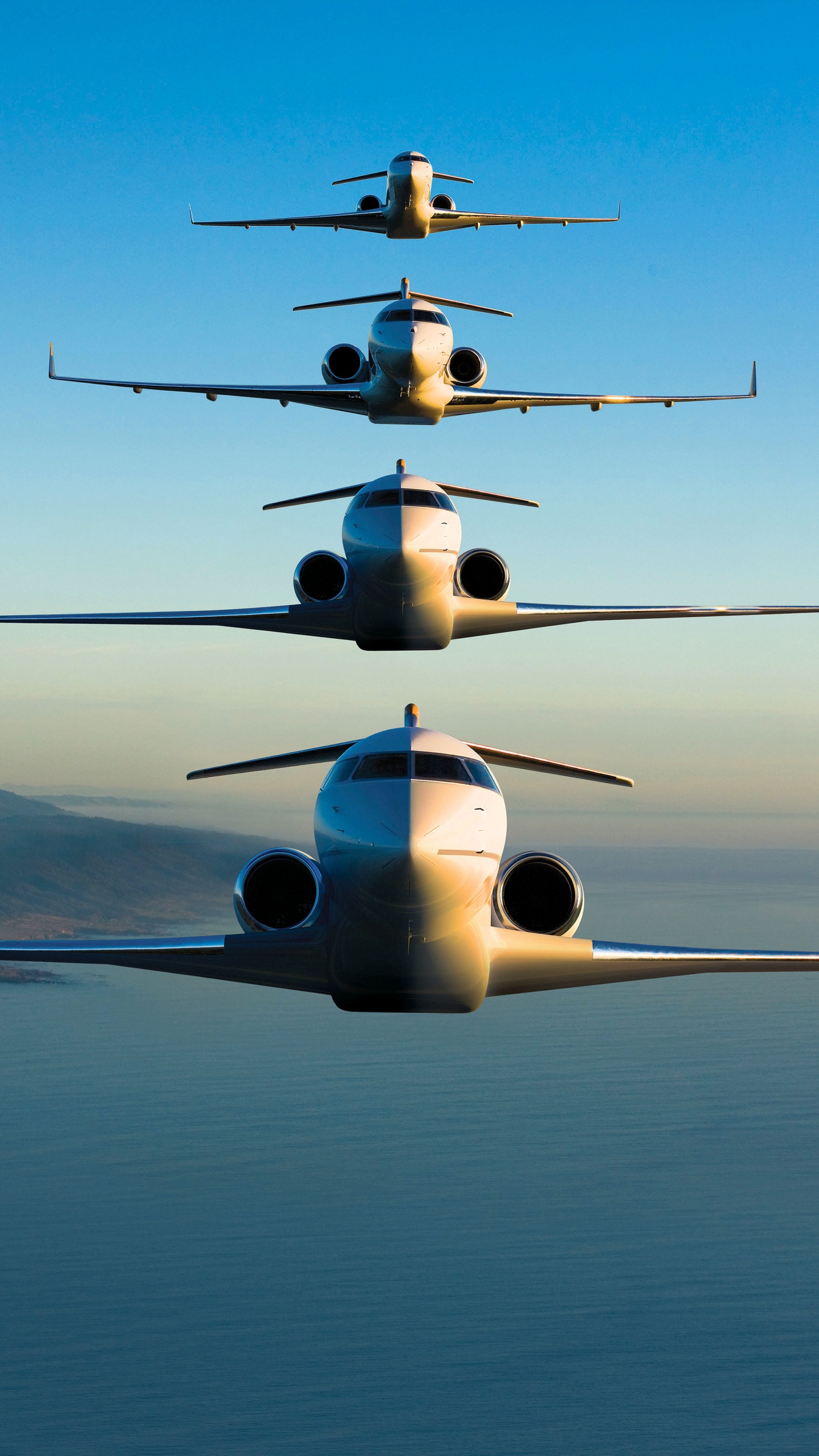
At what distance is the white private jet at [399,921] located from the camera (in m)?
12.3

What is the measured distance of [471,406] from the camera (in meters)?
43.3

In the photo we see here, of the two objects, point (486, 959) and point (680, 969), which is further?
point (680, 969)

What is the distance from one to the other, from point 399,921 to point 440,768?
2.05m

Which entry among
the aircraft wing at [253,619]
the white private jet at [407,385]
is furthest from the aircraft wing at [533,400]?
the aircraft wing at [253,619]

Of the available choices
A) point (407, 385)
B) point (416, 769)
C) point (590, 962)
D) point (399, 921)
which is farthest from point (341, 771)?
point (407, 385)

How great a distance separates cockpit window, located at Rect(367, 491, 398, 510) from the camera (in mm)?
29188

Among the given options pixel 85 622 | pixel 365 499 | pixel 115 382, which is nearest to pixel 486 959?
pixel 85 622

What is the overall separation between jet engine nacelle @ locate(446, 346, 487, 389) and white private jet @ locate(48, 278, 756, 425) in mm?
23

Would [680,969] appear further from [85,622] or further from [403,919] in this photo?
[85,622]

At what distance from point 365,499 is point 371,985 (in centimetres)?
1882

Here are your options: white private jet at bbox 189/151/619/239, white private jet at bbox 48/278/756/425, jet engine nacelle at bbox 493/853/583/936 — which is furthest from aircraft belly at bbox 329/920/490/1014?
white private jet at bbox 189/151/619/239

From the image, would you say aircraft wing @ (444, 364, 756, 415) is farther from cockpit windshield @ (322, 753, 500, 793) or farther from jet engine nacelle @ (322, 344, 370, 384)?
cockpit windshield @ (322, 753, 500, 793)

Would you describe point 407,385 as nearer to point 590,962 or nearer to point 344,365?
point 344,365

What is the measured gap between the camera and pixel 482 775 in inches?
551
